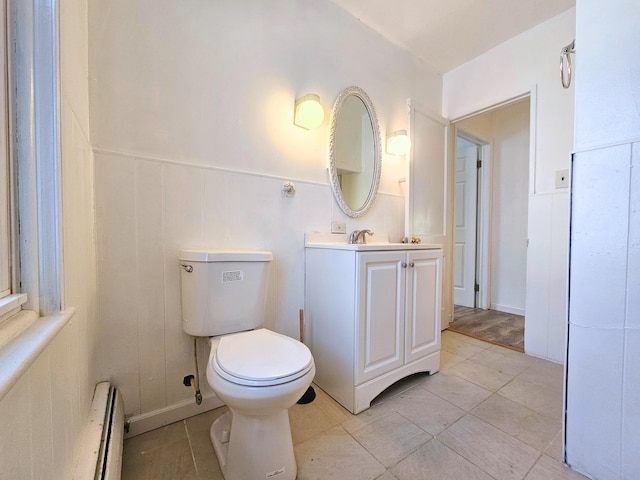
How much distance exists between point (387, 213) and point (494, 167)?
1.81 meters

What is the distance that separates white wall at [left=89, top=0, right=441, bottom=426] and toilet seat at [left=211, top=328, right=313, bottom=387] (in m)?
0.42

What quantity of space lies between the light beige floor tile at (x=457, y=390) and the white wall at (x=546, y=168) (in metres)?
0.80

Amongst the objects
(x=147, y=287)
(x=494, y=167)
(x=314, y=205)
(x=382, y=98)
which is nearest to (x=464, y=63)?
(x=382, y=98)

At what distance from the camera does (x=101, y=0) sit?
45.1 inches

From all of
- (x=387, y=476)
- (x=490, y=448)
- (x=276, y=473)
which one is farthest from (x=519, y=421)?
(x=276, y=473)

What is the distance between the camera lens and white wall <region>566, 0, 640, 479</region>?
923mm

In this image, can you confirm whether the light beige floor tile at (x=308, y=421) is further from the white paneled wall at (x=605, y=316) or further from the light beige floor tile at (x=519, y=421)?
the white paneled wall at (x=605, y=316)

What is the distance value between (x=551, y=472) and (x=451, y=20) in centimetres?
262

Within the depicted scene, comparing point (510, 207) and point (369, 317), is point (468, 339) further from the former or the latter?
point (510, 207)

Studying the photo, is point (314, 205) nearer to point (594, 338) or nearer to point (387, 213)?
point (387, 213)

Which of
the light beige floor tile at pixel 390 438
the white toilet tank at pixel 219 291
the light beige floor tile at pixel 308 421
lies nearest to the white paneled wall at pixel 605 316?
the light beige floor tile at pixel 390 438

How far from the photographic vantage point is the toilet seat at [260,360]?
880 millimetres

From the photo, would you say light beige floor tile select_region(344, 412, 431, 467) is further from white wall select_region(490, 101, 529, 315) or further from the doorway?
white wall select_region(490, 101, 529, 315)

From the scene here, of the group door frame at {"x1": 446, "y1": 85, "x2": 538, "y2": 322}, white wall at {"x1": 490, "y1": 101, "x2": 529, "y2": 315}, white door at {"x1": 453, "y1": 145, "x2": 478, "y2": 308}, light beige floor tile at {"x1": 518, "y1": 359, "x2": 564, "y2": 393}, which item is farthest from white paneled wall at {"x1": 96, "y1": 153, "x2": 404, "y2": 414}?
white wall at {"x1": 490, "y1": 101, "x2": 529, "y2": 315}
